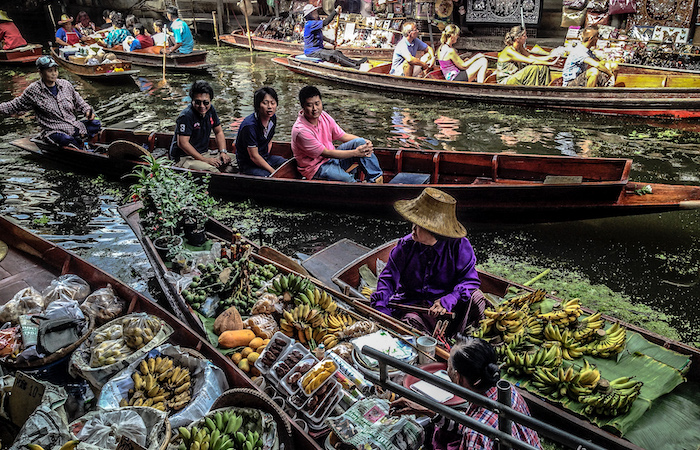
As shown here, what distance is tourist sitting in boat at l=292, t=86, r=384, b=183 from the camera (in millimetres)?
6176

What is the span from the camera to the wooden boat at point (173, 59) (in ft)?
53.0

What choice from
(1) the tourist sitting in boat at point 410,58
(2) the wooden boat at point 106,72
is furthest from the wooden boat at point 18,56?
(1) the tourist sitting in boat at point 410,58

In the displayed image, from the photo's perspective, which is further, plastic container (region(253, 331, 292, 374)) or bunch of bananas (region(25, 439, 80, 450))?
plastic container (region(253, 331, 292, 374))

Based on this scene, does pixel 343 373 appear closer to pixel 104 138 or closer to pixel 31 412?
pixel 31 412

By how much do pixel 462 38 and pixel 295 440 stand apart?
53.7 feet

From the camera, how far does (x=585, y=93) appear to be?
10.7m

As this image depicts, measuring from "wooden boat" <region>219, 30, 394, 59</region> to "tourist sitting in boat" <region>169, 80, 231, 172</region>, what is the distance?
10.6 metres

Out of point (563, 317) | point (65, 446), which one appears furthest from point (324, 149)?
point (65, 446)

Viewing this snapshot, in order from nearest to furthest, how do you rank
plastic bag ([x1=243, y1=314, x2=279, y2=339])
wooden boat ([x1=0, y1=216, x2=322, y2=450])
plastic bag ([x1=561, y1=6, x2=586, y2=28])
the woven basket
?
the woven basket, wooden boat ([x1=0, y1=216, x2=322, y2=450]), plastic bag ([x1=243, y1=314, x2=279, y2=339]), plastic bag ([x1=561, y1=6, x2=586, y2=28])

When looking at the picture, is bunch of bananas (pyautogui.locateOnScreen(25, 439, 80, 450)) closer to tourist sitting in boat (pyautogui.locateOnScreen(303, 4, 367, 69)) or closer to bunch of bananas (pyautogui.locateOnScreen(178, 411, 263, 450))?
bunch of bananas (pyautogui.locateOnScreen(178, 411, 263, 450))

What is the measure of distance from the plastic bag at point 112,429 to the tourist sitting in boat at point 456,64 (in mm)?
11657

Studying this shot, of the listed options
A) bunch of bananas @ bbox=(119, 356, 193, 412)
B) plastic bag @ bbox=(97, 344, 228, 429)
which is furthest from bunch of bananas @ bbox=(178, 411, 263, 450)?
Answer: bunch of bananas @ bbox=(119, 356, 193, 412)

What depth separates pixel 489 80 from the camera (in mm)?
12844

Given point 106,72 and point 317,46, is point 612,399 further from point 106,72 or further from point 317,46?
point 106,72
